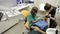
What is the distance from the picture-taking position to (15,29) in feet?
5.98

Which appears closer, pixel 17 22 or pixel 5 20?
pixel 5 20

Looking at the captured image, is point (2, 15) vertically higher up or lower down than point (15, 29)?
higher up

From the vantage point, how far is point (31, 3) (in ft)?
15.9

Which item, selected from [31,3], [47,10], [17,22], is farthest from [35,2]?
[17,22]

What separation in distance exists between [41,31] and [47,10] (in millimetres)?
761

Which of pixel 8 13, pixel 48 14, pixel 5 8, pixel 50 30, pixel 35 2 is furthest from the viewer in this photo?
pixel 35 2

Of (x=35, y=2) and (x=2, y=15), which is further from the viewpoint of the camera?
(x=35, y=2)

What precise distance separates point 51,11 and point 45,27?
63 centimetres

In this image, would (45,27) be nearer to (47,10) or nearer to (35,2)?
(47,10)

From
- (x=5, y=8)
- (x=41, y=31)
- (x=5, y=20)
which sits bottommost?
(x=41, y=31)

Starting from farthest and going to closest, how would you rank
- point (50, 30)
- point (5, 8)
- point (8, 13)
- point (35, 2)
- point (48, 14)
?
point (35, 2) → point (48, 14) → point (50, 30) → point (8, 13) → point (5, 8)

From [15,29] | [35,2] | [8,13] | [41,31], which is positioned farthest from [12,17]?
[35,2]

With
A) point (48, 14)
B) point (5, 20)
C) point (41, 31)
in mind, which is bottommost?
point (41, 31)

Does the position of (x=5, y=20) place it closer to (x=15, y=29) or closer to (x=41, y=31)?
(x=15, y=29)
